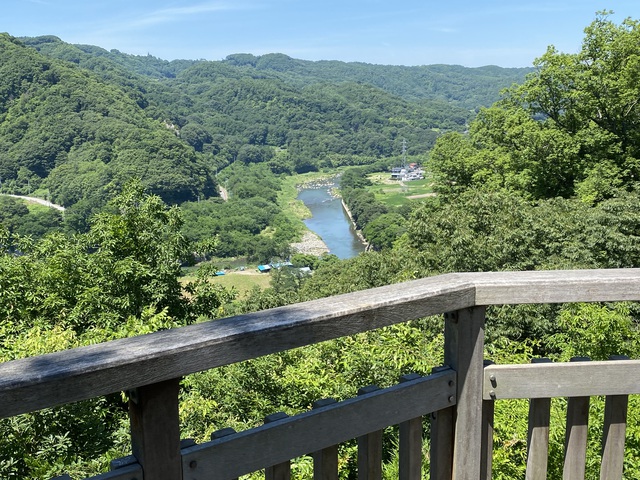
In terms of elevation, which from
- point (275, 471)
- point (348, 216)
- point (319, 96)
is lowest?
point (348, 216)

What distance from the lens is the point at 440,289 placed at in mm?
1338

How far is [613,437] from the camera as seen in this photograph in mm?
1572

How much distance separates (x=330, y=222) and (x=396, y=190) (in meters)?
18.4

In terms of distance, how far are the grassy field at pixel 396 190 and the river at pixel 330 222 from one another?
20.6 ft

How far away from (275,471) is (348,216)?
87123 millimetres

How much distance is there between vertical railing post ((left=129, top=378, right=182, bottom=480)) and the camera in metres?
1.04

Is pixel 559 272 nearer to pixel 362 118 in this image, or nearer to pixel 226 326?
pixel 226 326

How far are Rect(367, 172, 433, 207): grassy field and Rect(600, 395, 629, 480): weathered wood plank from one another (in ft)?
256

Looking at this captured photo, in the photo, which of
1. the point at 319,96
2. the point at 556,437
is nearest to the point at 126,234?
the point at 556,437

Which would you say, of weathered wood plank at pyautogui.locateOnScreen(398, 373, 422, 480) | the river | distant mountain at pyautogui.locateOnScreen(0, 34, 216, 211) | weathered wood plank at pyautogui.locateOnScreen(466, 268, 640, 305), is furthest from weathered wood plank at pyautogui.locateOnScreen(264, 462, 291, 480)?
distant mountain at pyautogui.locateOnScreen(0, 34, 216, 211)

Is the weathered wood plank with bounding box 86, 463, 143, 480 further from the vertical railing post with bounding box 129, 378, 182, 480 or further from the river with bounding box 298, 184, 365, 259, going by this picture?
the river with bounding box 298, 184, 365, 259

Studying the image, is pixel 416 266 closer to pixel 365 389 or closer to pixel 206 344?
pixel 365 389

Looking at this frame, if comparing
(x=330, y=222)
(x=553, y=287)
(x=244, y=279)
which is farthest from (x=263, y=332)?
(x=330, y=222)

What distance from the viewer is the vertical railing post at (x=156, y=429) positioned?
1.04 metres
